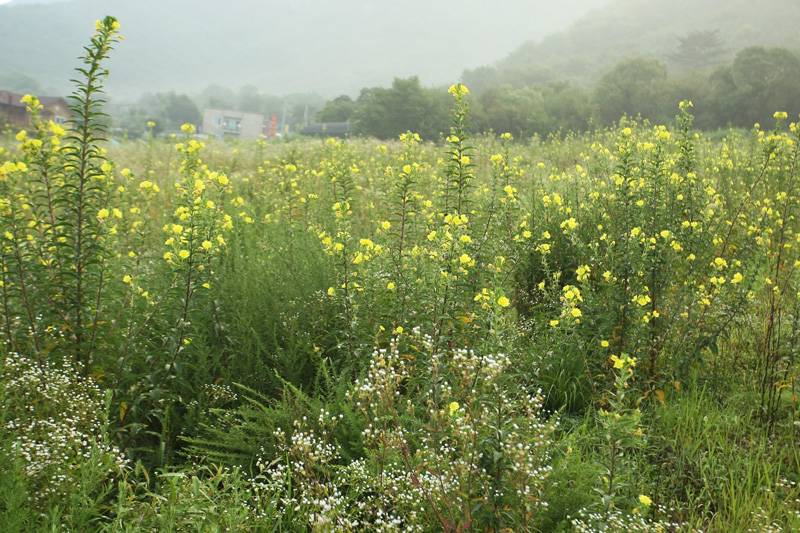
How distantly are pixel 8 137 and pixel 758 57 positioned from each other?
3389 cm

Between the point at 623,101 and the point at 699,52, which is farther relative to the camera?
the point at 699,52

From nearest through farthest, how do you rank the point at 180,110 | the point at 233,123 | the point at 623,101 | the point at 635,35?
the point at 623,101, the point at 635,35, the point at 180,110, the point at 233,123

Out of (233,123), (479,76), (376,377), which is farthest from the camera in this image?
(233,123)

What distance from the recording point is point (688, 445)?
105 inches

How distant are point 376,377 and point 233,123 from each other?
4217 inches

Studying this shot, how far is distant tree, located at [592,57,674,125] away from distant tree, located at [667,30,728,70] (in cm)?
2366

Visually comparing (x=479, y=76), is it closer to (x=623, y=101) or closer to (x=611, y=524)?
(x=623, y=101)

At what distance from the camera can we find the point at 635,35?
7625cm

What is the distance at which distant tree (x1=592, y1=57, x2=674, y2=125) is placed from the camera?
86.8ft

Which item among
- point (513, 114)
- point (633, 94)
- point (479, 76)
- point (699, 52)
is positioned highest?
point (699, 52)

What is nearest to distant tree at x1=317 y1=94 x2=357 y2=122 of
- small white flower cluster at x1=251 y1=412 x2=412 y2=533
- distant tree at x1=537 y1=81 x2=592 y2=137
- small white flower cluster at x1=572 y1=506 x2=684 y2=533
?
distant tree at x1=537 y1=81 x2=592 y2=137

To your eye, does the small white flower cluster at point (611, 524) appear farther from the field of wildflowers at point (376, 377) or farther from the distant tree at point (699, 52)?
the distant tree at point (699, 52)

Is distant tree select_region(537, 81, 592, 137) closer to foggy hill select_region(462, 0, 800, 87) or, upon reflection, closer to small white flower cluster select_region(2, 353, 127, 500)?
foggy hill select_region(462, 0, 800, 87)

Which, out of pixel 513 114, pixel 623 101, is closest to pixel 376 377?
pixel 513 114
